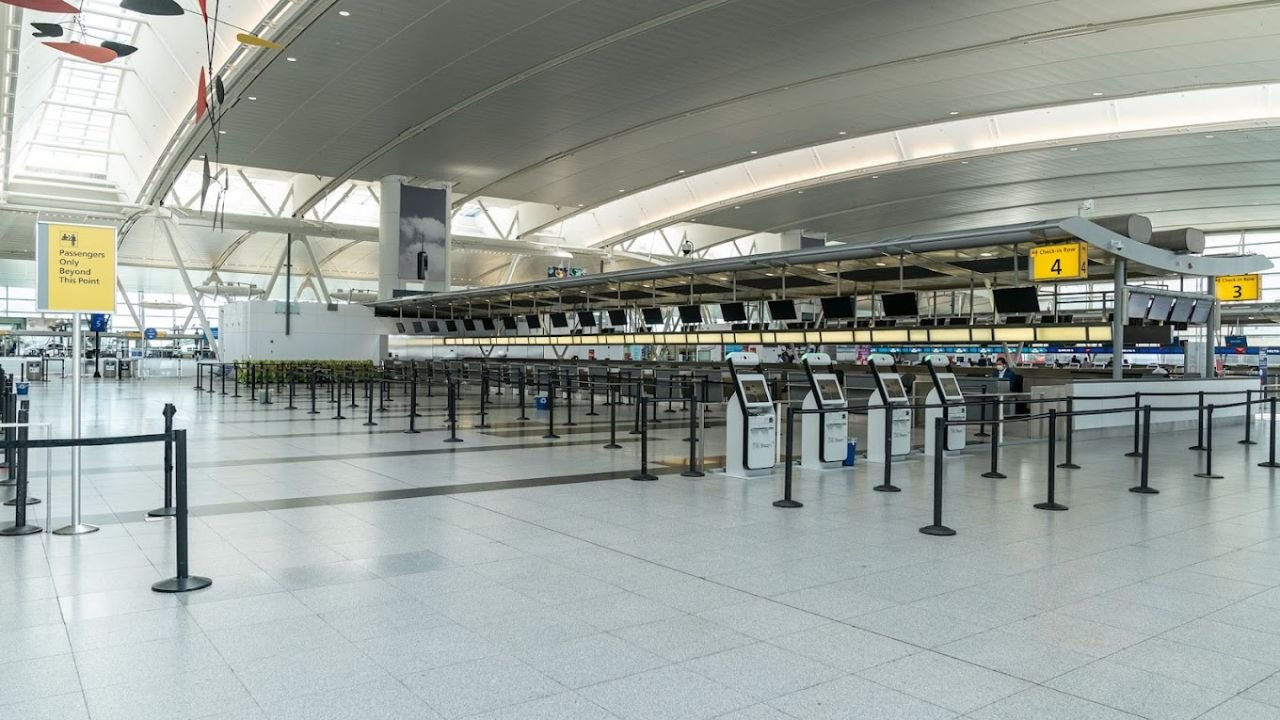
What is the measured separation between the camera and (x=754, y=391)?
9438mm

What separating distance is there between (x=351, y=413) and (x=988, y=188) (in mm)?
27536

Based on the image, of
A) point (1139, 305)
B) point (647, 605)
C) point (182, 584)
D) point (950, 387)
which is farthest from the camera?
point (1139, 305)

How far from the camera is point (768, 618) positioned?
14.2 feet

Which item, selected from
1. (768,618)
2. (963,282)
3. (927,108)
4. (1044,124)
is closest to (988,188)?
(1044,124)

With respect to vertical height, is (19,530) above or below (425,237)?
below

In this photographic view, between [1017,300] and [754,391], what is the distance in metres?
8.38

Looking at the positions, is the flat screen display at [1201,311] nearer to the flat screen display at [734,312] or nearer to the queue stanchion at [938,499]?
the flat screen display at [734,312]

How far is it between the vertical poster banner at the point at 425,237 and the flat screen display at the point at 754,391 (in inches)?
1008

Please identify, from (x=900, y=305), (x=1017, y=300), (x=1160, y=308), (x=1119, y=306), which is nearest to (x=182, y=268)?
(x=900, y=305)

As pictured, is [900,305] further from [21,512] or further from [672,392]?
[21,512]

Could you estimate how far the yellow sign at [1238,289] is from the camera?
2075cm

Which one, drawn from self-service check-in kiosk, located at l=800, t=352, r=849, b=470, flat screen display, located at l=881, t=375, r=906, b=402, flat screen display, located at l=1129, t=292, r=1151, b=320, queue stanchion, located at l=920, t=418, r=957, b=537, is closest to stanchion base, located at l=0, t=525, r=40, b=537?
queue stanchion, located at l=920, t=418, r=957, b=537

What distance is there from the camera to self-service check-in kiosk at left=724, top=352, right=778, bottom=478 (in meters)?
9.27

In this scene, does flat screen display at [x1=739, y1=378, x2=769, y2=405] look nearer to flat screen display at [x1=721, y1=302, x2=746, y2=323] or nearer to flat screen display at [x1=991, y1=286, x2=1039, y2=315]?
flat screen display at [x1=991, y1=286, x2=1039, y2=315]
